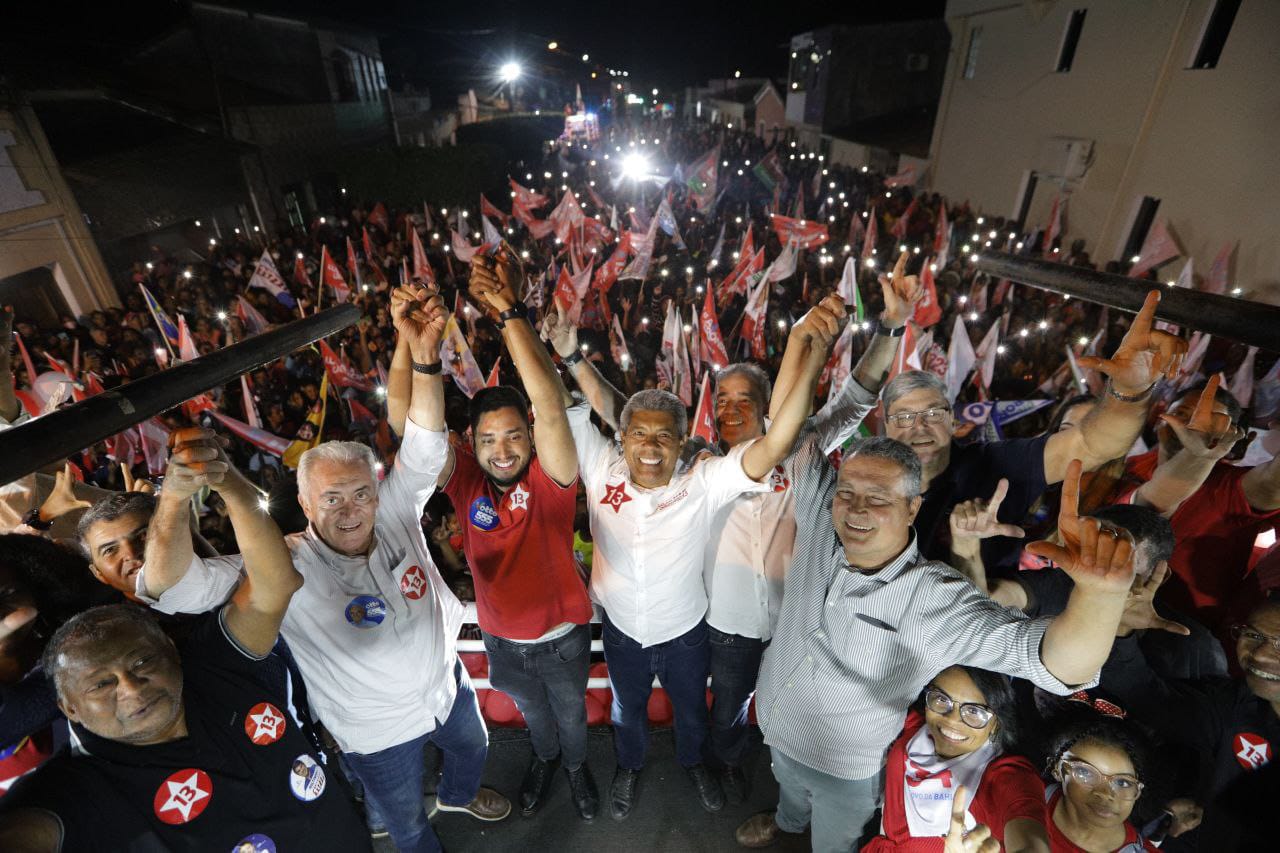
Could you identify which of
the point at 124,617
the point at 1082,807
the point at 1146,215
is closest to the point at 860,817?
the point at 1082,807

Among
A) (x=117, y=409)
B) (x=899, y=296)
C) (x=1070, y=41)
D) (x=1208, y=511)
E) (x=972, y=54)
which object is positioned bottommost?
(x=1208, y=511)

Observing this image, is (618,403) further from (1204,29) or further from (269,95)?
(269,95)

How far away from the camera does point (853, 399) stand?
10.3 feet

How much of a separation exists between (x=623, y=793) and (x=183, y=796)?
225cm

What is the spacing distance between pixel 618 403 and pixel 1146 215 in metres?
14.8

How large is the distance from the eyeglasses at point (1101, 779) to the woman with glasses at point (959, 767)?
0.60 ft

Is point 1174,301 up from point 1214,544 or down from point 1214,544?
up

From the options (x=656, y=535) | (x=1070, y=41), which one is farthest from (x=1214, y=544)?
(x=1070, y=41)

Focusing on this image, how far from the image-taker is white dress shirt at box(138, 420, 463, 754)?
226cm

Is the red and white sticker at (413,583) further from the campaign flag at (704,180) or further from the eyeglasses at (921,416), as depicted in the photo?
the campaign flag at (704,180)

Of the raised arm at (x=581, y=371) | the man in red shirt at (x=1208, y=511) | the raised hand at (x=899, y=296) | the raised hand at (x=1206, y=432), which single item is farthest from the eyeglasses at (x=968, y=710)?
the raised arm at (x=581, y=371)

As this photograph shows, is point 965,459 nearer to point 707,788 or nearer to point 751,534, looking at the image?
point 751,534

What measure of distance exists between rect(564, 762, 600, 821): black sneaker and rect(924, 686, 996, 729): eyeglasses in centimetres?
207

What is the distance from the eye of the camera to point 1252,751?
206 centimetres
